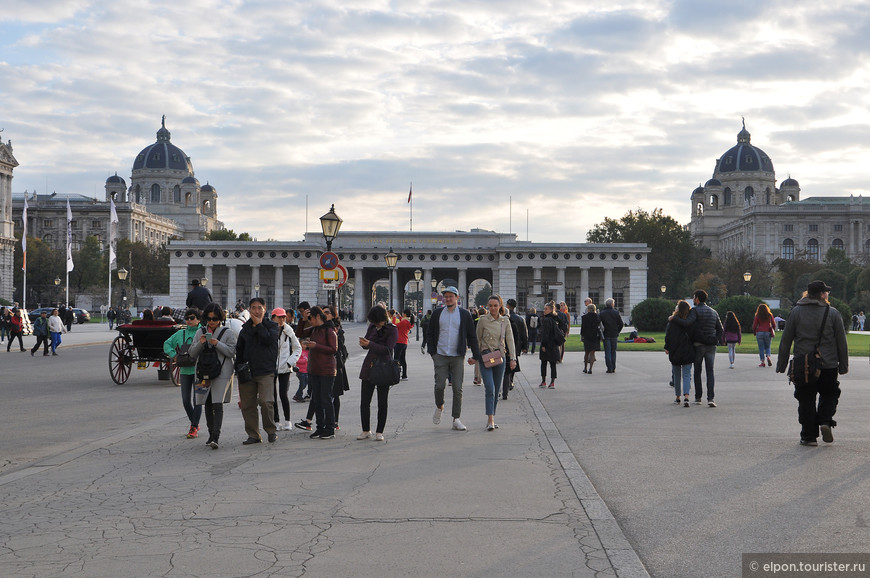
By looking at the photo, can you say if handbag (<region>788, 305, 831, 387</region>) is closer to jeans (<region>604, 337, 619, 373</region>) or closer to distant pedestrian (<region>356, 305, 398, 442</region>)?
distant pedestrian (<region>356, 305, 398, 442</region>)

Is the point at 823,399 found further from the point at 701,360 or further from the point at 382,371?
the point at 382,371

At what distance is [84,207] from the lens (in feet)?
470

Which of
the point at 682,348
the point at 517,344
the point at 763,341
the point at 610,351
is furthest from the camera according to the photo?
the point at 763,341

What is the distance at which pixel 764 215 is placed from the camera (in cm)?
14388

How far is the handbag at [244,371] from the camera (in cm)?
1105

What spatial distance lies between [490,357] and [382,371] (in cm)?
199

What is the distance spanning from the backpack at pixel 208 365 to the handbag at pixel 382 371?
1806 mm

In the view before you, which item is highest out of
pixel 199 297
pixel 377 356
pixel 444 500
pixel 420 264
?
pixel 420 264

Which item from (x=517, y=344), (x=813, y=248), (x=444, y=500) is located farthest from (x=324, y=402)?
(x=813, y=248)

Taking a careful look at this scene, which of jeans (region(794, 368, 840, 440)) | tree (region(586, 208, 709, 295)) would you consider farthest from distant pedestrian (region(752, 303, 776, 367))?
tree (region(586, 208, 709, 295))

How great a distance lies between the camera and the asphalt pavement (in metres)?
6.09

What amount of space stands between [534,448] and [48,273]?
10565 centimetres

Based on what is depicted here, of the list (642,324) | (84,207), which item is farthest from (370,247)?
(84,207)

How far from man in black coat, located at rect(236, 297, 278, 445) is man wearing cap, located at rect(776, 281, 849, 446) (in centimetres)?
593
